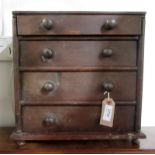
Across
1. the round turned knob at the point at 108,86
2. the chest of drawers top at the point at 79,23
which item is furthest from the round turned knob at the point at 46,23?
the round turned knob at the point at 108,86

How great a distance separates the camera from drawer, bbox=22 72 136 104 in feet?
3.52

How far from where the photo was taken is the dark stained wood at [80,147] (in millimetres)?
1051

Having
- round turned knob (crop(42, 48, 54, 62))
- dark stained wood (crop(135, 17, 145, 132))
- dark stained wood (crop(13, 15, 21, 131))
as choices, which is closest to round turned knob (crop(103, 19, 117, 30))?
dark stained wood (crop(135, 17, 145, 132))

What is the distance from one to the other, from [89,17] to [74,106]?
33cm

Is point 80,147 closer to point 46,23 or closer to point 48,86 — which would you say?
point 48,86

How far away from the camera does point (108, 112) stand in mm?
1072

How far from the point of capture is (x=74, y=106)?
109cm

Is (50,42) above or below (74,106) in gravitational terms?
above

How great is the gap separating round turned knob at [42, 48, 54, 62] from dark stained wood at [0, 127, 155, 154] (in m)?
0.32

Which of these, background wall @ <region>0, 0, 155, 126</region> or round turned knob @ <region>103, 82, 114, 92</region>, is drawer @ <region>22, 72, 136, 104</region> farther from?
background wall @ <region>0, 0, 155, 126</region>

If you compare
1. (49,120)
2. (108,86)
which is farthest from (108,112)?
(49,120)

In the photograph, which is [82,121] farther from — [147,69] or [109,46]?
[147,69]
